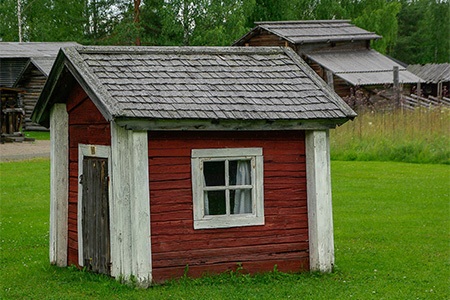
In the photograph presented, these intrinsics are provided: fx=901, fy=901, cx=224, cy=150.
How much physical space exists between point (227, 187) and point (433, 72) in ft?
144

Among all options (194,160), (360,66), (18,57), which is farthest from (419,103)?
(194,160)

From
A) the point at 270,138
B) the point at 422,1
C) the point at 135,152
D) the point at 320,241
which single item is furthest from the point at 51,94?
the point at 422,1

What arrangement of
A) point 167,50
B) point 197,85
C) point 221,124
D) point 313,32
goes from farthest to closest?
point 313,32, point 167,50, point 197,85, point 221,124

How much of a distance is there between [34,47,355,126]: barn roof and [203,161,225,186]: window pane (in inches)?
29.4

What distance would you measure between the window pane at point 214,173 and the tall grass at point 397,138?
1537 cm

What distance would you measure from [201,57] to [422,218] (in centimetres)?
667

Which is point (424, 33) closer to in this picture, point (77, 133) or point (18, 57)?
point (18, 57)

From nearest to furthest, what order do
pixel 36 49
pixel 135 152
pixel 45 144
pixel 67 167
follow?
1. pixel 135 152
2. pixel 67 167
3. pixel 45 144
4. pixel 36 49

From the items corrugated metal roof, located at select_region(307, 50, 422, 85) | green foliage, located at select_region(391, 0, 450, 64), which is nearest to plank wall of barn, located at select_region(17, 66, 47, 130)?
corrugated metal roof, located at select_region(307, 50, 422, 85)

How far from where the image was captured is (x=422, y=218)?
16.6 meters

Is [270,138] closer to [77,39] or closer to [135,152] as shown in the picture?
[135,152]

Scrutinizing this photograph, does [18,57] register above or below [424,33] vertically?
below

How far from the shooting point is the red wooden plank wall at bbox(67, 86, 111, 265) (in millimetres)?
11250

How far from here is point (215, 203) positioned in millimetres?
11078
